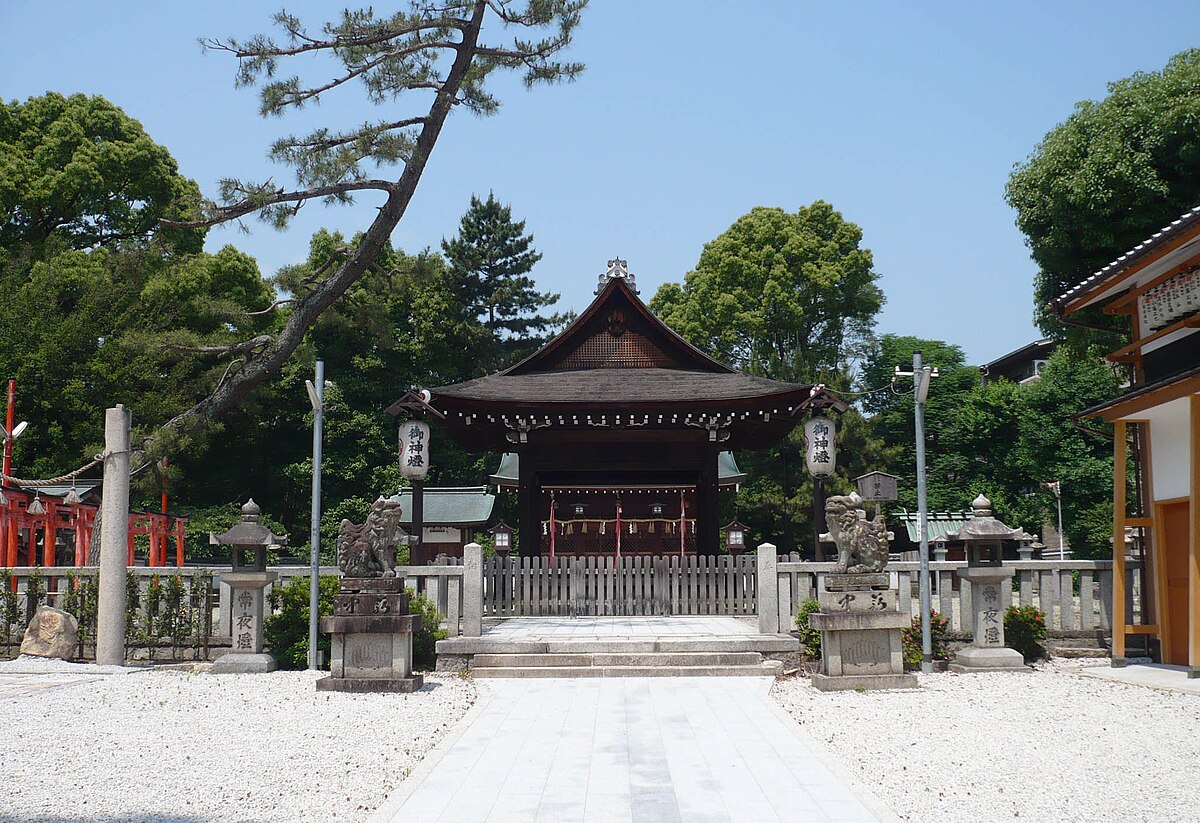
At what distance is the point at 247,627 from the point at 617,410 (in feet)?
25.4

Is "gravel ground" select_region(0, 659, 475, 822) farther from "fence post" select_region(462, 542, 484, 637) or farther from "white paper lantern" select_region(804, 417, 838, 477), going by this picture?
"white paper lantern" select_region(804, 417, 838, 477)

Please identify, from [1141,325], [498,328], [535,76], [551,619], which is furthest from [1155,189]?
[498,328]

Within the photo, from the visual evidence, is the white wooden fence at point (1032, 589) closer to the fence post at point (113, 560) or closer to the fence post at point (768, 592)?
the fence post at point (768, 592)

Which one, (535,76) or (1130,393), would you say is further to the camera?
(535,76)

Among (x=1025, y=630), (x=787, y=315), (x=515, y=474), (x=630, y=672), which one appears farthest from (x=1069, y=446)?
(x=630, y=672)

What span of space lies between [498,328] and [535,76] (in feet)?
89.0

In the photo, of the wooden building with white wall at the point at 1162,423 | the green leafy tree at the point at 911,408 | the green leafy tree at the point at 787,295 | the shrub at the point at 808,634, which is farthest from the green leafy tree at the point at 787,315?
the shrub at the point at 808,634

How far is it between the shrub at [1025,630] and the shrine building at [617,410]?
5.38 m

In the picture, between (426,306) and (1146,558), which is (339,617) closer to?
(1146,558)

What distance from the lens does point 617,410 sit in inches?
687

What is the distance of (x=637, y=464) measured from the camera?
1903 cm

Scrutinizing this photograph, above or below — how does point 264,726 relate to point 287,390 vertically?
below

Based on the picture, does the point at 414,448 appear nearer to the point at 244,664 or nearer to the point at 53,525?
the point at 244,664

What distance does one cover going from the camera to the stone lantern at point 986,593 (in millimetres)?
11648
